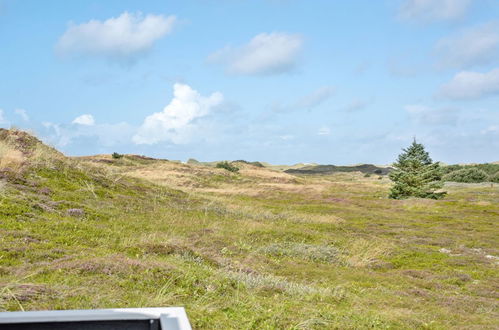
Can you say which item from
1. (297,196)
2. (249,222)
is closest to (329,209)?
(297,196)

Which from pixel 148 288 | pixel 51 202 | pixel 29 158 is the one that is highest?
pixel 29 158

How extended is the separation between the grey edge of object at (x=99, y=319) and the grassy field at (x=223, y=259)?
5.10 m

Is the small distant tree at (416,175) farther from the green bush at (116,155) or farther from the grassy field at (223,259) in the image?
the green bush at (116,155)

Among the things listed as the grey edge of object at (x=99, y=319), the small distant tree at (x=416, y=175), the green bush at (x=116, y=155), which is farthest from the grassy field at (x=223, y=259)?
the green bush at (x=116, y=155)

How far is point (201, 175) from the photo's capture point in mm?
74812

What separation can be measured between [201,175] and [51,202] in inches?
2046

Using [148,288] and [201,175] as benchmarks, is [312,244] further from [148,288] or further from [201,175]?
[201,175]

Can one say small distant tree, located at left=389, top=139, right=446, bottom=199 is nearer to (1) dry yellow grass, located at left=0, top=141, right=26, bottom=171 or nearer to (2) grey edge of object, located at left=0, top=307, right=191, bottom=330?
(1) dry yellow grass, located at left=0, top=141, right=26, bottom=171

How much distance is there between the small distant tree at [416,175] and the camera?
6412 cm

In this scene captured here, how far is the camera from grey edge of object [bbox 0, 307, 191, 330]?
444 centimetres

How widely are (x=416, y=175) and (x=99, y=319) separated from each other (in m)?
65.2

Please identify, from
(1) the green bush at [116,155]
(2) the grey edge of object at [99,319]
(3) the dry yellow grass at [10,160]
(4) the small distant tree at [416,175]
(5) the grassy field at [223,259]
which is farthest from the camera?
(1) the green bush at [116,155]

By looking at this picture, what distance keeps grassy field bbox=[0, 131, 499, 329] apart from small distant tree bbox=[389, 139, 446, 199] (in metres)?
22.1

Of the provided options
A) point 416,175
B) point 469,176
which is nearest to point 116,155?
point 416,175
